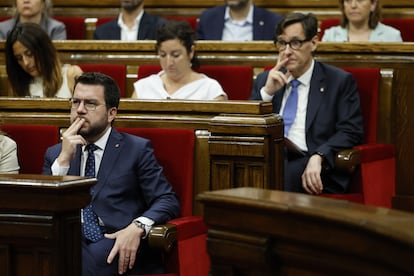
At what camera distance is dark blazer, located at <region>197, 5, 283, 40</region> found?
2.22 meters

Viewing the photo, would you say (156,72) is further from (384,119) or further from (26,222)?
(26,222)

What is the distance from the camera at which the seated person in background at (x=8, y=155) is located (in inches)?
55.8

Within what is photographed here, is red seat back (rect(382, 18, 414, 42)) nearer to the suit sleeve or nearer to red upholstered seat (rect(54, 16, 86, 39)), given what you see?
the suit sleeve

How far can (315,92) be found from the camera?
169 centimetres

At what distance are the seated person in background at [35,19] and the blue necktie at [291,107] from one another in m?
0.80

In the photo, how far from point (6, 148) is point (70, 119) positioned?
0.36 feet

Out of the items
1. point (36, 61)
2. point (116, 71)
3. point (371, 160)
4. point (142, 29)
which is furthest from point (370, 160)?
point (142, 29)

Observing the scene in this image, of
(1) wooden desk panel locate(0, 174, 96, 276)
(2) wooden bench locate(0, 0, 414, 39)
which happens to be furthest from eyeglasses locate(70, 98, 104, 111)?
(2) wooden bench locate(0, 0, 414, 39)

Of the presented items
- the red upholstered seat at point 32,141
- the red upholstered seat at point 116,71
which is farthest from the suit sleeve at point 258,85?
the red upholstered seat at point 32,141

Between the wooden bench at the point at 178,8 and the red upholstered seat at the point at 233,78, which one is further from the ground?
the wooden bench at the point at 178,8

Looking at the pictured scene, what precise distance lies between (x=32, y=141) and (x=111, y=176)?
0.67ft

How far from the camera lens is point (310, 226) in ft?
2.42

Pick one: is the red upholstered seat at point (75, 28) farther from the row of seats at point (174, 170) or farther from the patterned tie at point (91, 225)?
the patterned tie at point (91, 225)

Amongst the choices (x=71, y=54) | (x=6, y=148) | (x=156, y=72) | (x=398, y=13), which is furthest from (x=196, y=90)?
(x=398, y=13)
